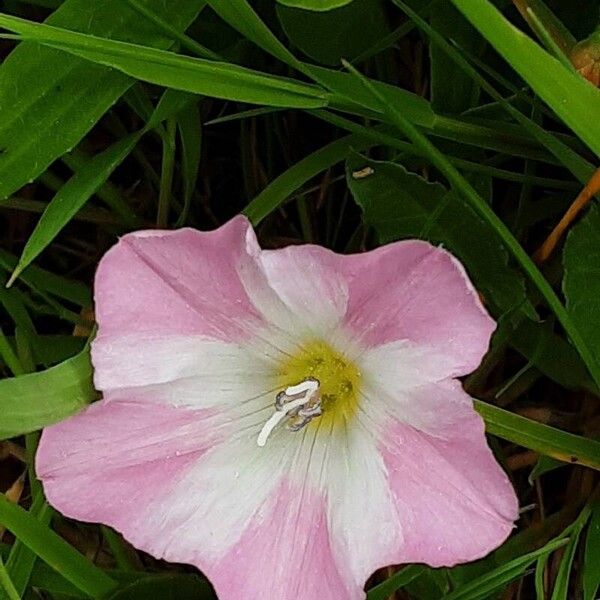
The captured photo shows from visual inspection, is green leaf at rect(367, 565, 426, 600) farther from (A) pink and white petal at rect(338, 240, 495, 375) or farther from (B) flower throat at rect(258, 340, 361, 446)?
(A) pink and white petal at rect(338, 240, 495, 375)

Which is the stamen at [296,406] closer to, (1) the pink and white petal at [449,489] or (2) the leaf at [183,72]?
(1) the pink and white petal at [449,489]

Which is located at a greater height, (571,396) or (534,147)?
(534,147)

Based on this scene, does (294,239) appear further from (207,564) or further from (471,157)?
(207,564)

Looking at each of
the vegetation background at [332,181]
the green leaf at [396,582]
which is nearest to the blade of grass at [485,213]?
the vegetation background at [332,181]

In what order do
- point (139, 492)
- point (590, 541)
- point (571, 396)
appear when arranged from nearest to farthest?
point (139, 492)
point (590, 541)
point (571, 396)

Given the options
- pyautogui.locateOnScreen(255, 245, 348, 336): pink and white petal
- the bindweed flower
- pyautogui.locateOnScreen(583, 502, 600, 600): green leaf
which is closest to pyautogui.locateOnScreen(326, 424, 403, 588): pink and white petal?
the bindweed flower

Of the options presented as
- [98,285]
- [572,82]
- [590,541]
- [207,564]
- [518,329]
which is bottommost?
[590,541]

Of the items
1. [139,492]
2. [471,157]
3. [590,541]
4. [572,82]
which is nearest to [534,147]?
[471,157]

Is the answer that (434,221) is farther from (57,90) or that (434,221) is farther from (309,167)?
(57,90)
